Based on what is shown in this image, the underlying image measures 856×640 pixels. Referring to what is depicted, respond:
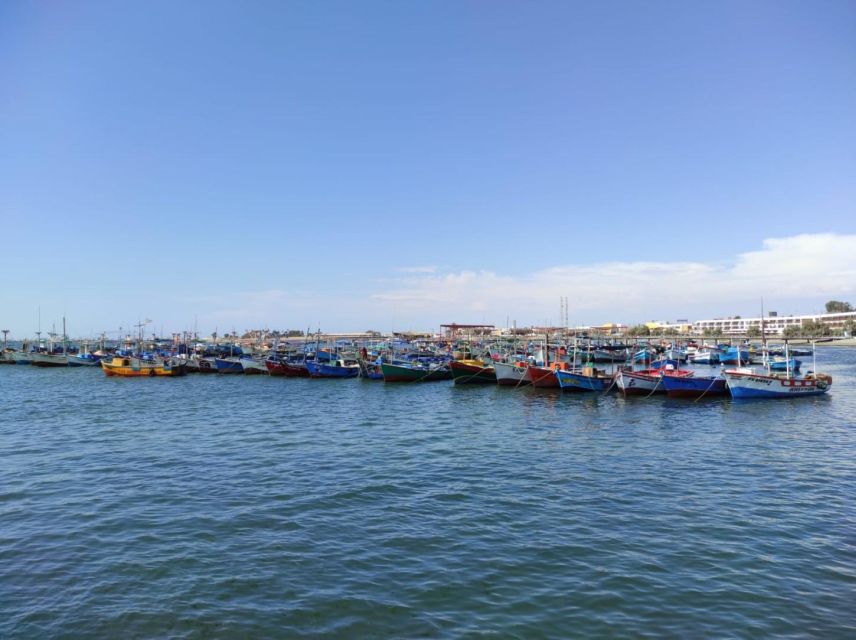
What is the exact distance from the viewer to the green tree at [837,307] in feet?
599

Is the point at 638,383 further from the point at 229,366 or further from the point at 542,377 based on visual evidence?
the point at 229,366

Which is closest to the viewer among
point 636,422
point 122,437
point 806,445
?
point 806,445

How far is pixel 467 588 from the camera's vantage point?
30.5 ft

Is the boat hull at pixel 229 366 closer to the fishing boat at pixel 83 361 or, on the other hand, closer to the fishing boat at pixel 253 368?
the fishing boat at pixel 253 368

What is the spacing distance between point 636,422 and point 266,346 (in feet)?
289

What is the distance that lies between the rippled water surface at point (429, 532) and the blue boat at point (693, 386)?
10.2 meters

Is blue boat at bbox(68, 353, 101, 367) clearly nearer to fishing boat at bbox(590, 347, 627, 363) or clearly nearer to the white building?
fishing boat at bbox(590, 347, 627, 363)

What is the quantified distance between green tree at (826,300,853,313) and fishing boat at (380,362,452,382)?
18985cm

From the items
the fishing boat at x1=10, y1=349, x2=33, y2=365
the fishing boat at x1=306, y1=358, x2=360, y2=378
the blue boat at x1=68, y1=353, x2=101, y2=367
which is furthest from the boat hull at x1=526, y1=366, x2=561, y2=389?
the fishing boat at x1=10, y1=349, x2=33, y2=365

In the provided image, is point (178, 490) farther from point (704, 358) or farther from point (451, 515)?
point (704, 358)

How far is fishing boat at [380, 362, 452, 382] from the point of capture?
48.5 metres

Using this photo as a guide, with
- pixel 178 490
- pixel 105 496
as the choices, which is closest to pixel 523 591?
pixel 178 490

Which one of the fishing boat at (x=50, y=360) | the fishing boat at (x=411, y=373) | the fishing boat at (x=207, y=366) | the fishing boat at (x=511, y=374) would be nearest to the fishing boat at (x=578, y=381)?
the fishing boat at (x=511, y=374)

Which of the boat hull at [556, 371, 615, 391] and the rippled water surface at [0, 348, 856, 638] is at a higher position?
the boat hull at [556, 371, 615, 391]
